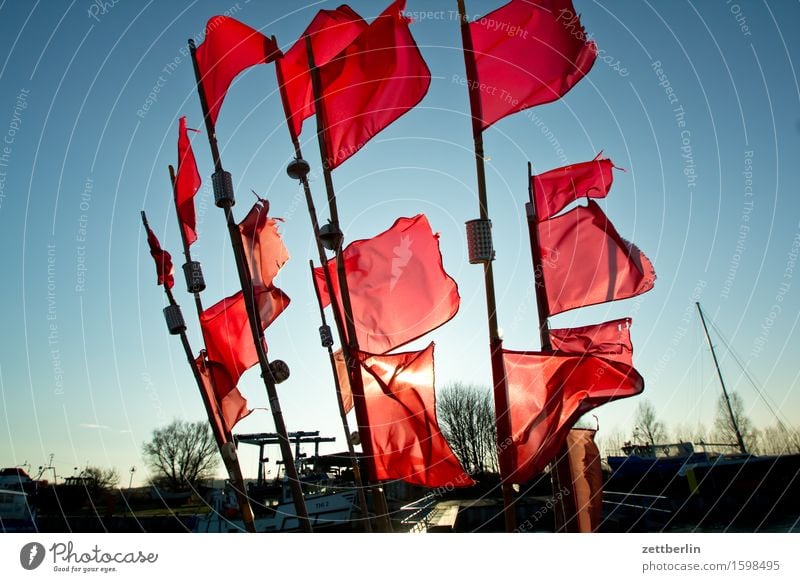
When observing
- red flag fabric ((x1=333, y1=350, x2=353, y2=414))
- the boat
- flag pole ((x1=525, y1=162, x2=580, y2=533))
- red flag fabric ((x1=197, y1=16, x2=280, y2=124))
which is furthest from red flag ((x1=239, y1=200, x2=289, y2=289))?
the boat

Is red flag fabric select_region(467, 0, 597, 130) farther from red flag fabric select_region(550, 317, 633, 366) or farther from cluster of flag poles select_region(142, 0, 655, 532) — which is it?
red flag fabric select_region(550, 317, 633, 366)

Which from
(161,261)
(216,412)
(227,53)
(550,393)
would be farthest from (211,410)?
(227,53)

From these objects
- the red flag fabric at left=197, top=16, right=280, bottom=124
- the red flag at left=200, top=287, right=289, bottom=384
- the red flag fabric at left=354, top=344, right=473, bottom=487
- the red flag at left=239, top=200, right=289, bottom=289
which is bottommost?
the red flag fabric at left=354, top=344, right=473, bottom=487

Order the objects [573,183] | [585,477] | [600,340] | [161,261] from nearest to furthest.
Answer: [585,477]
[600,340]
[573,183]
[161,261]

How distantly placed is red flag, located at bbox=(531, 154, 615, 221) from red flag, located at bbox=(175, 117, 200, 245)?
13.4 ft

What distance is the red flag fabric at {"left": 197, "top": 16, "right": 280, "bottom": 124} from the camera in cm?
566

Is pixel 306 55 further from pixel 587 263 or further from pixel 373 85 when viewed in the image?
pixel 587 263

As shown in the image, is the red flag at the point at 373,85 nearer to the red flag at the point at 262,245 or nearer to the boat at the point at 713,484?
the red flag at the point at 262,245

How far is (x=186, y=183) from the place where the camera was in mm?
6328

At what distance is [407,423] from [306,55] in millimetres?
4206

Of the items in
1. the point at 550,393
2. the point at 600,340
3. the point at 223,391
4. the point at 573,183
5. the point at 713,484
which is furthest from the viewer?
the point at 713,484

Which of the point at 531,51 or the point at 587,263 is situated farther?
the point at 587,263
